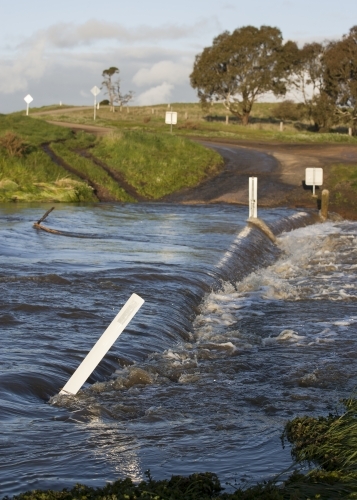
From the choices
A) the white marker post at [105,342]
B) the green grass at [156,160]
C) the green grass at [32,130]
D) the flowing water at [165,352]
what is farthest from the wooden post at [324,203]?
the white marker post at [105,342]

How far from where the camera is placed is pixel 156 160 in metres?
32.7

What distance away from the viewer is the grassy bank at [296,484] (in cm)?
484

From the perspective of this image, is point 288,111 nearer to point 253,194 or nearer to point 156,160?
point 156,160

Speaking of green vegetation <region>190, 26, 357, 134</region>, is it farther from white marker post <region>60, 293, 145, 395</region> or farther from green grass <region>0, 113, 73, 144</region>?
white marker post <region>60, 293, 145, 395</region>

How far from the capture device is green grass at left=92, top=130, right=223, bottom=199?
30812mm

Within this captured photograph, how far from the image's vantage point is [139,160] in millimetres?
32188

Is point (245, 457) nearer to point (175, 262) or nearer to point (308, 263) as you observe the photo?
point (175, 262)

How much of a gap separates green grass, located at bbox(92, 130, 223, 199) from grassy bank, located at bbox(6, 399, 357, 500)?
2354 cm

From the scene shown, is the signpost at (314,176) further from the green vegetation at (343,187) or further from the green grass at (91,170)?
the green grass at (91,170)

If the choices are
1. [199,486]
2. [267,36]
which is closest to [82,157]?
[199,486]

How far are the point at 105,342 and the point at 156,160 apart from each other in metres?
26.0

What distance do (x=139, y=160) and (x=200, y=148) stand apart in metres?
3.86

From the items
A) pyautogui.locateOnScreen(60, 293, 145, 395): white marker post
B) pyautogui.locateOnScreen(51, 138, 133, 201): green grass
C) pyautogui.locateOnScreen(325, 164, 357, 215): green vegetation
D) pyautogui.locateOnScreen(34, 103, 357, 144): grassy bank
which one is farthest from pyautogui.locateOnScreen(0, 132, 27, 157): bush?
pyautogui.locateOnScreen(60, 293, 145, 395): white marker post

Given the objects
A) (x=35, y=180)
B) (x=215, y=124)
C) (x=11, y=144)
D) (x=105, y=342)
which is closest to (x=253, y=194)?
(x=35, y=180)
